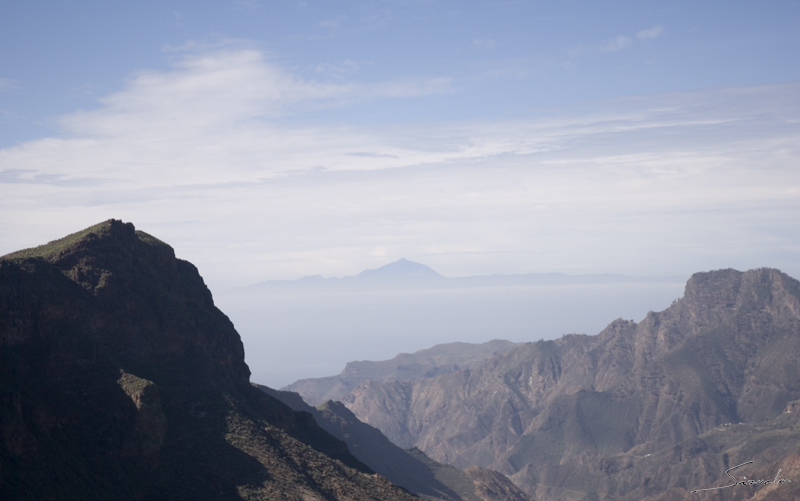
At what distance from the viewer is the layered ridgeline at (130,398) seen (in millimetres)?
72250

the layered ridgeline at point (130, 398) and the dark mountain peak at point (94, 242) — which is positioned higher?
the dark mountain peak at point (94, 242)

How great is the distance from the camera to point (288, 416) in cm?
10281

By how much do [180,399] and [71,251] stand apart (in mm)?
22741

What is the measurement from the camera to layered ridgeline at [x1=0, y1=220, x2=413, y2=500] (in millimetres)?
72250

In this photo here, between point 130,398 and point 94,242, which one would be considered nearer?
point 130,398

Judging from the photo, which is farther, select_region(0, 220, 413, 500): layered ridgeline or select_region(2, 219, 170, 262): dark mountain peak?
select_region(2, 219, 170, 262): dark mountain peak

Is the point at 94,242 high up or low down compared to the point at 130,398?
up

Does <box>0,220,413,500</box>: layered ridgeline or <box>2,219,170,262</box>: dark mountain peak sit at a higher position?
<box>2,219,170,262</box>: dark mountain peak

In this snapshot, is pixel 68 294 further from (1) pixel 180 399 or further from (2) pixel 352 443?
(2) pixel 352 443

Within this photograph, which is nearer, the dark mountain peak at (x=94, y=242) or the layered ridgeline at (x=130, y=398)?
the layered ridgeline at (x=130, y=398)

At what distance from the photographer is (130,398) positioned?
267 ft

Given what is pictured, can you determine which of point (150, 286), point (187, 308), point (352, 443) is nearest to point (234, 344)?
point (187, 308)

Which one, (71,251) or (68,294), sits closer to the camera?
(68,294)

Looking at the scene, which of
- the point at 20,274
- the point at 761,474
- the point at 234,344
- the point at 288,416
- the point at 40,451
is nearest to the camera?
the point at 40,451
